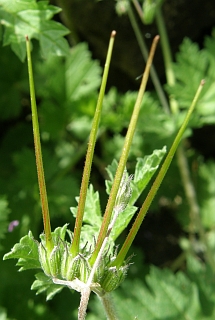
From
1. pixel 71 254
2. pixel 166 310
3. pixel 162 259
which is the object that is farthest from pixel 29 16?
pixel 162 259

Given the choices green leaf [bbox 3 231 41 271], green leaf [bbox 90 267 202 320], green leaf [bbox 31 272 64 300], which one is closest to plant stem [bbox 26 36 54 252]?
green leaf [bbox 3 231 41 271]

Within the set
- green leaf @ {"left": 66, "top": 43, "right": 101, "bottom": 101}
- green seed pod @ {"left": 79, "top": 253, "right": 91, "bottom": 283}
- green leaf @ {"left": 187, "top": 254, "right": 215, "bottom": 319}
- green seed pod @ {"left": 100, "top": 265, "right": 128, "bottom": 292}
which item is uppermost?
green leaf @ {"left": 66, "top": 43, "right": 101, "bottom": 101}

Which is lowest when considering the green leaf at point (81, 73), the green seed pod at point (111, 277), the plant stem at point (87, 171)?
the green seed pod at point (111, 277)

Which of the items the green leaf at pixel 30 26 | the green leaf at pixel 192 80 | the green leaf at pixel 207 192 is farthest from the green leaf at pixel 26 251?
the green leaf at pixel 207 192

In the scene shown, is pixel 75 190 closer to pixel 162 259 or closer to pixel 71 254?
pixel 162 259

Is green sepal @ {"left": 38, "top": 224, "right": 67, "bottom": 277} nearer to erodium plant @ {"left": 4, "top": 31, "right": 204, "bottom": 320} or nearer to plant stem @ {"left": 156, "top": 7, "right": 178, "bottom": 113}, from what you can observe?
erodium plant @ {"left": 4, "top": 31, "right": 204, "bottom": 320}

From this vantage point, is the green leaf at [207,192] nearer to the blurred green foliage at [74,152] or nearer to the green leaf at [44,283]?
the blurred green foliage at [74,152]

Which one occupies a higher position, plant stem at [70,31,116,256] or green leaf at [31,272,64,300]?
plant stem at [70,31,116,256]

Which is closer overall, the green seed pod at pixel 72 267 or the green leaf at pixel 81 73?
the green seed pod at pixel 72 267
